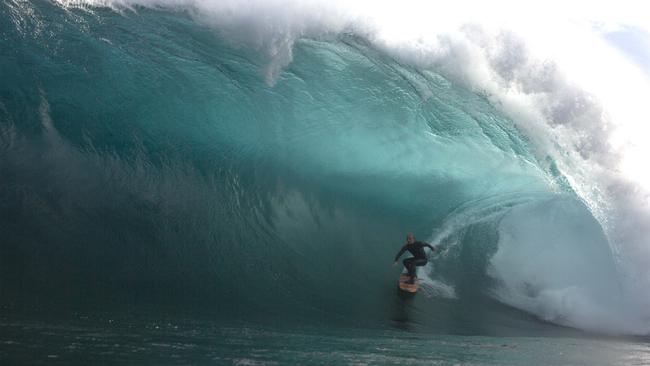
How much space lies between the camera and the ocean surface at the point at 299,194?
7973 millimetres

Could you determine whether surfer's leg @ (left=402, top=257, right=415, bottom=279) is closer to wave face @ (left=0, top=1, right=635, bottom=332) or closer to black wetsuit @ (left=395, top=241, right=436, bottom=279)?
black wetsuit @ (left=395, top=241, right=436, bottom=279)

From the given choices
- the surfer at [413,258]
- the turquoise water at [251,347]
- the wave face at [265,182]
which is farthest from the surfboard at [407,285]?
the turquoise water at [251,347]

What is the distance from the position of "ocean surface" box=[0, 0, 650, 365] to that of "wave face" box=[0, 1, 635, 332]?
0.14 ft

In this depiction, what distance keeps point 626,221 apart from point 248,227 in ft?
23.2

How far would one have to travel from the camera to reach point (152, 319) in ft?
23.0

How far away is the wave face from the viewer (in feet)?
29.4

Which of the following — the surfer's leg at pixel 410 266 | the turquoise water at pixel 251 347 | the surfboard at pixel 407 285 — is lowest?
the turquoise water at pixel 251 347

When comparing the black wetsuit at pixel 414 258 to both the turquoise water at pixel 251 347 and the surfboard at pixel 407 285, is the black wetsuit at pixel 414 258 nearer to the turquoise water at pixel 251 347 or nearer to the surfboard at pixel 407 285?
the surfboard at pixel 407 285

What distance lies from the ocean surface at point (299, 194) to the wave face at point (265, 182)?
1.6 inches

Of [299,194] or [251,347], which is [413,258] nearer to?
[299,194]

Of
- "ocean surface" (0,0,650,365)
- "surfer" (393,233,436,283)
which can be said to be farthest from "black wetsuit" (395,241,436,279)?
"ocean surface" (0,0,650,365)

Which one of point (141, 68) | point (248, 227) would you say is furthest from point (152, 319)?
point (141, 68)

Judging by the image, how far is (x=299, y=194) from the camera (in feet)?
39.3

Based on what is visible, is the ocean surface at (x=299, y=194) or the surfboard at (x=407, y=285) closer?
the ocean surface at (x=299, y=194)
